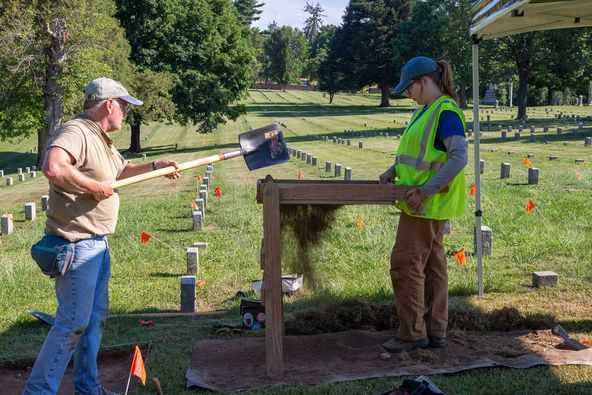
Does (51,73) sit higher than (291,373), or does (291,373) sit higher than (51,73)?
(51,73)

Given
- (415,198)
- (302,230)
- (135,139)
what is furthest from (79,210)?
(135,139)

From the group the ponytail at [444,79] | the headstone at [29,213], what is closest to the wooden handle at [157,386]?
the ponytail at [444,79]

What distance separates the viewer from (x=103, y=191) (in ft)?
15.8

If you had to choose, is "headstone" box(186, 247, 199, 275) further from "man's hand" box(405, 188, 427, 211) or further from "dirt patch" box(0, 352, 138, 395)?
"man's hand" box(405, 188, 427, 211)

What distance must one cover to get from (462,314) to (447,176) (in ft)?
5.90

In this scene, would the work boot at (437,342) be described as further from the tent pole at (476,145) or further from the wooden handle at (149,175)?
the wooden handle at (149,175)

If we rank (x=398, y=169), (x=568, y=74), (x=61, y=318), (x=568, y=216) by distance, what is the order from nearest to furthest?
(x=61, y=318), (x=398, y=169), (x=568, y=216), (x=568, y=74)

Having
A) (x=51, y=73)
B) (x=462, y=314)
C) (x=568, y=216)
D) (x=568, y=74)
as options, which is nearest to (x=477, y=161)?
(x=462, y=314)

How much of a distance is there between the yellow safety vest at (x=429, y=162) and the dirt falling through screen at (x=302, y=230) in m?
0.84

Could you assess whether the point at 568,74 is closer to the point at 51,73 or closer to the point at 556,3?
the point at 51,73

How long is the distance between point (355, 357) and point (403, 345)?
39 centimetres

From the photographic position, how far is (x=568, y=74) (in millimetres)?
53562

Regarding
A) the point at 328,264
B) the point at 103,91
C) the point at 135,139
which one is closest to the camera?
the point at 103,91

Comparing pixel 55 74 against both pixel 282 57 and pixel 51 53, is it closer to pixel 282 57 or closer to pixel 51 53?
pixel 51 53
